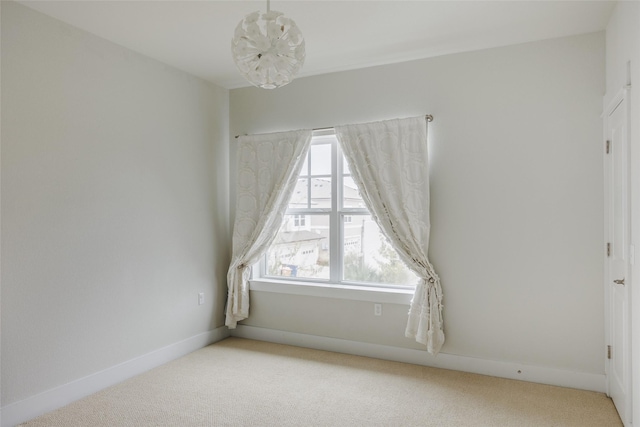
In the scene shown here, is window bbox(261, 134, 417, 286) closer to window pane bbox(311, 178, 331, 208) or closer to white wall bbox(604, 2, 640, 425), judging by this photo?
window pane bbox(311, 178, 331, 208)

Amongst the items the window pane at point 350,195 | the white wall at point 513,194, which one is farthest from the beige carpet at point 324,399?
the window pane at point 350,195

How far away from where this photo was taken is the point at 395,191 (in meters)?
3.69

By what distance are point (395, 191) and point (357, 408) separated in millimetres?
1787

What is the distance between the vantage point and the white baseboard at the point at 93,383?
2703mm

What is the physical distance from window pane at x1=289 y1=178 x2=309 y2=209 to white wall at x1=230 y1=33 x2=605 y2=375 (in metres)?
0.87

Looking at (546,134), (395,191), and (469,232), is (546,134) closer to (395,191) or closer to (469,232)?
(469,232)

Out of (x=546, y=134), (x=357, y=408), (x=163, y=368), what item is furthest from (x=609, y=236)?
(x=163, y=368)

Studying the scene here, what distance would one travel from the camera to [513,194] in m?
3.36

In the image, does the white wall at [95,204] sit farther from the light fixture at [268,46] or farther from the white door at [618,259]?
the white door at [618,259]

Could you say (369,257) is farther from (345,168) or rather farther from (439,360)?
(439,360)

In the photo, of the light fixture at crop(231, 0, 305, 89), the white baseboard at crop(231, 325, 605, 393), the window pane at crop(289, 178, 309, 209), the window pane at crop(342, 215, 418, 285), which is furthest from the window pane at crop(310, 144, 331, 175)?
the light fixture at crop(231, 0, 305, 89)

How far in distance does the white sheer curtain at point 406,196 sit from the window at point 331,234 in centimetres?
26

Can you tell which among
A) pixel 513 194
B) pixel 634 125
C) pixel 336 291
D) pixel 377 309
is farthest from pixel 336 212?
pixel 634 125

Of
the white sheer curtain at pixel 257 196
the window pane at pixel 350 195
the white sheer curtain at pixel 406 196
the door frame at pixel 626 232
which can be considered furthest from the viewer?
the white sheer curtain at pixel 257 196
